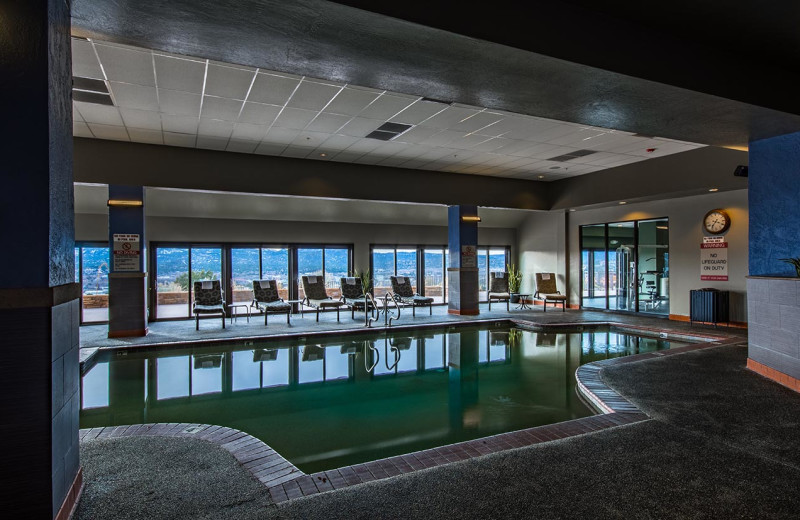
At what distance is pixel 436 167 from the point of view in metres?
9.99

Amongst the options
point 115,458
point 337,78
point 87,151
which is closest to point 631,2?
point 337,78

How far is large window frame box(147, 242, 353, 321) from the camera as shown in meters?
10.1

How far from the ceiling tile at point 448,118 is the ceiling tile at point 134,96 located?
3601 mm

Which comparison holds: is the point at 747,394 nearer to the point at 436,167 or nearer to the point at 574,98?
the point at 574,98

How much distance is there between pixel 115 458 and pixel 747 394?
536cm

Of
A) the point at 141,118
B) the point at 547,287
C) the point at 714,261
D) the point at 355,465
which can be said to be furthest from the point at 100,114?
the point at 714,261

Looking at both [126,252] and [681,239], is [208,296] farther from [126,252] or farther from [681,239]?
[681,239]

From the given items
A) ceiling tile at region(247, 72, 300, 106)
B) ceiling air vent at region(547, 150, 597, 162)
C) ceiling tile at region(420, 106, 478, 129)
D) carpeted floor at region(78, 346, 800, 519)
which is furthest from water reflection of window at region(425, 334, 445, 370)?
ceiling air vent at region(547, 150, 597, 162)

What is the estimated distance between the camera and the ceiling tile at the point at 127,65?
4.43m

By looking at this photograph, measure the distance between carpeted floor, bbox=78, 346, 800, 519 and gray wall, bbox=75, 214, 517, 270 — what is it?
808 cm

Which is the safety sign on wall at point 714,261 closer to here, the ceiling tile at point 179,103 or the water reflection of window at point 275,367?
the water reflection of window at point 275,367

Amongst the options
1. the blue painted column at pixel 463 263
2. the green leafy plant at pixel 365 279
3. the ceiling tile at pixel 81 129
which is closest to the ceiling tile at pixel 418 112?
the blue painted column at pixel 463 263

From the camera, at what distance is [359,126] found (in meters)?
6.89

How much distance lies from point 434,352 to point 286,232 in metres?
5.93
